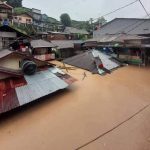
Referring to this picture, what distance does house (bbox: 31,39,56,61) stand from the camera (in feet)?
70.1

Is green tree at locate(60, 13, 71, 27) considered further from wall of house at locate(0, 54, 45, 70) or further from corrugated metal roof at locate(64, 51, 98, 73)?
wall of house at locate(0, 54, 45, 70)

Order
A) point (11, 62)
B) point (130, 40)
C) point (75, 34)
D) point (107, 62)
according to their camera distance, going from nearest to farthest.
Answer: point (11, 62) → point (107, 62) → point (130, 40) → point (75, 34)

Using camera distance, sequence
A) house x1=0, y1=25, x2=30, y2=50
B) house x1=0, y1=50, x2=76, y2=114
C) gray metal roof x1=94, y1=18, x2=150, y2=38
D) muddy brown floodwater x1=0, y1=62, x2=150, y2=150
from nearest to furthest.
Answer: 1. muddy brown floodwater x1=0, y1=62, x2=150, y2=150
2. house x1=0, y1=50, x2=76, y2=114
3. house x1=0, y1=25, x2=30, y2=50
4. gray metal roof x1=94, y1=18, x2=150, y2=38

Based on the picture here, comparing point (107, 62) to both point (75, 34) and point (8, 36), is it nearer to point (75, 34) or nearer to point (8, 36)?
point (8, 36)

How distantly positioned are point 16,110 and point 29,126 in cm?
194

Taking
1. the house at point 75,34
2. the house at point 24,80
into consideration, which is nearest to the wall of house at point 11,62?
the house at point 24,80

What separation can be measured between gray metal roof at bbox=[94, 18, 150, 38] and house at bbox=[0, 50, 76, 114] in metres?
15.6

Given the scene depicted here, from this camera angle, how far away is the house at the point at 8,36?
19.4 meters

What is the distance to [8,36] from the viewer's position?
784 inches

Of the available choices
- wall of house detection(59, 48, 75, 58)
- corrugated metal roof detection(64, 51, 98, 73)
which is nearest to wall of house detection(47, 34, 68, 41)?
wall of house detection(59, 48, 75, 58)

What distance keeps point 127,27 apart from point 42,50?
1288 centimetres

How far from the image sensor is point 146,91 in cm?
1262

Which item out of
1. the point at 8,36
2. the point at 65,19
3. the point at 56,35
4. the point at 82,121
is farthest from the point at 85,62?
the point at 65,19

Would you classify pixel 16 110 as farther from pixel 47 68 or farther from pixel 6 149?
pixel 47 68
